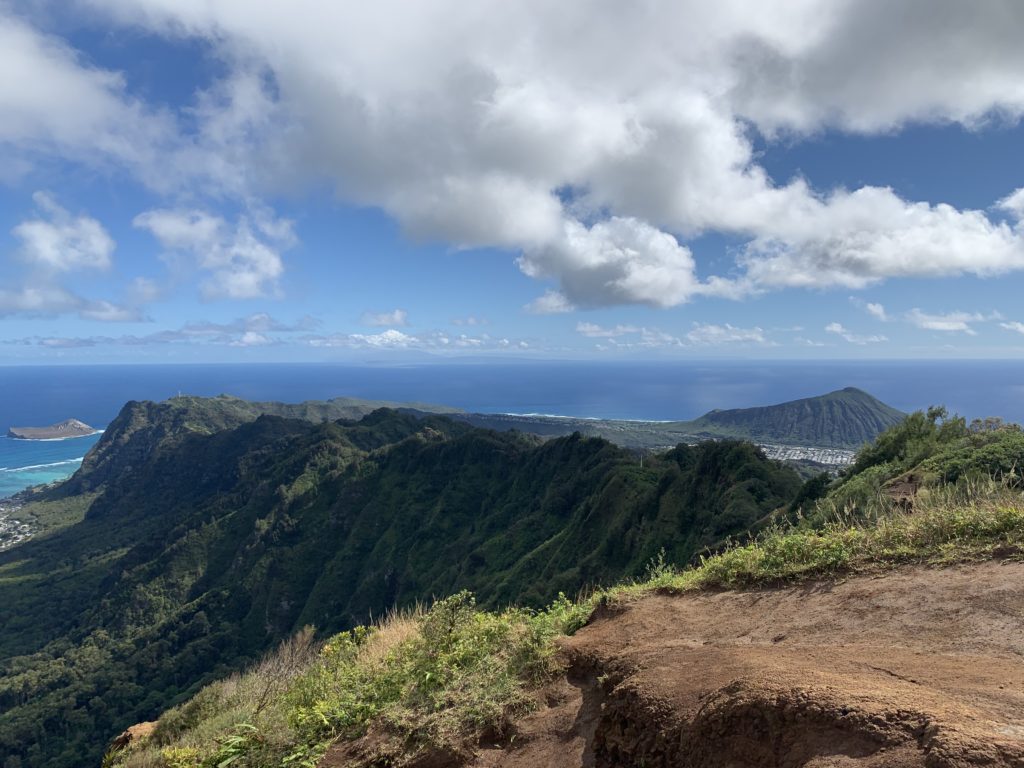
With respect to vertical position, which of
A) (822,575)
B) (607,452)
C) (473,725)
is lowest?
(607,452)

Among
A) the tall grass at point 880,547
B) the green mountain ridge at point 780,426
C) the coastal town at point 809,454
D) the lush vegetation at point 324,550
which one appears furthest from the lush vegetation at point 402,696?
the green mountain ridge at point 780,426

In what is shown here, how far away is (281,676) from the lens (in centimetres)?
1016

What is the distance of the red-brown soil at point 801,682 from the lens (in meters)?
3.47

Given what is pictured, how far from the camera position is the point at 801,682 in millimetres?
4145

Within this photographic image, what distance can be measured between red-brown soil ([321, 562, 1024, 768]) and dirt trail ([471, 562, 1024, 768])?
12mm

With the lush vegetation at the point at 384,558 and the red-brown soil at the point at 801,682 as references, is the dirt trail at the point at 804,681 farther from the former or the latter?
the lush vegetation at the point at 384,558

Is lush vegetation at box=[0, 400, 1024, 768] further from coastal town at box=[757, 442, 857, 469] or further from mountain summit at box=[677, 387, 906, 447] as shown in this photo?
mountain summit at box=[677, 387, 906, 447]

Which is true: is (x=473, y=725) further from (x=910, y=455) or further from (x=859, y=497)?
(x=910, y=455)

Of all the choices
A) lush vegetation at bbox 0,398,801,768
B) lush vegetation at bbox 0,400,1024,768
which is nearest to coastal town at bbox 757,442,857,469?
lush vegetation at bbox 0,400,1024,768

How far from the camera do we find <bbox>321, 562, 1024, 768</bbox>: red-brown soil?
11.4ft

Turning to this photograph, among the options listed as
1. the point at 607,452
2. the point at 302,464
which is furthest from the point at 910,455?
the point at 302,464

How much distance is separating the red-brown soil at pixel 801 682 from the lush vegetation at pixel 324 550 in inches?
801

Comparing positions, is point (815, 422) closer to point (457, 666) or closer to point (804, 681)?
point (457, 666)

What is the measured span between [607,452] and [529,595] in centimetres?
2819
